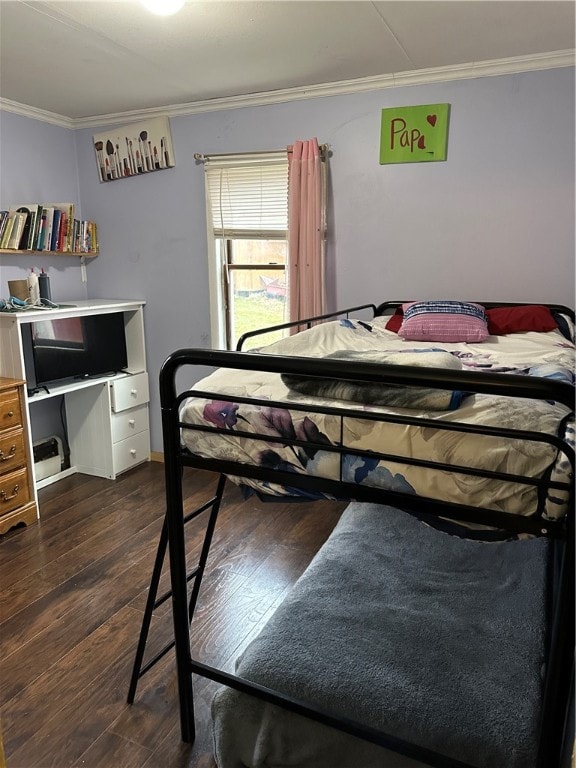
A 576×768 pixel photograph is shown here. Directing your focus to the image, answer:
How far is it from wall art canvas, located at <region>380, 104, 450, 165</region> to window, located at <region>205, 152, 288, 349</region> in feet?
2.00

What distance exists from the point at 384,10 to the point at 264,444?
6.06 feet

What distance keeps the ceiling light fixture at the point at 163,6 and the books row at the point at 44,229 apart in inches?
64.9

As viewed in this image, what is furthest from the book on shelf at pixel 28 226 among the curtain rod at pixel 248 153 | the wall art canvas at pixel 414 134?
the wall art canvas at pixel 414 134

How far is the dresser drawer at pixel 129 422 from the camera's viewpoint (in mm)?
3652

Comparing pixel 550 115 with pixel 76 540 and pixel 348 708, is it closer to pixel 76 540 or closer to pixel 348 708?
pixel 348 708

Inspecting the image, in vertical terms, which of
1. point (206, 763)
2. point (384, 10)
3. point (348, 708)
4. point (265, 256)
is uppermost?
point (384, 10)

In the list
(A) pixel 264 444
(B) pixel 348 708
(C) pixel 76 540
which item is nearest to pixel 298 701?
(B) pixel 348 708

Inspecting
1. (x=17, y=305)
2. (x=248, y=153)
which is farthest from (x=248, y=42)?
(x=17, y=305)

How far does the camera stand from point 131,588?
2.39 meters

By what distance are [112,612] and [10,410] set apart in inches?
50.7

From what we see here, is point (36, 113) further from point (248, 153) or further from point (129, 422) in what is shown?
point (129, 422)

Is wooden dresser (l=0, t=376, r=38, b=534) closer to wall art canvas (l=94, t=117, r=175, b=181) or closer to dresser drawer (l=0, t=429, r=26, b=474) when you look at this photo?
dresser drawer (l=0, t=429, r=26, b=474)

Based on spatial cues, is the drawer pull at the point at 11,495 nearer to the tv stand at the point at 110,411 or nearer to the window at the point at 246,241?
the tv stand at the point at 110,411

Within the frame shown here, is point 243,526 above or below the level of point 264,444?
below
